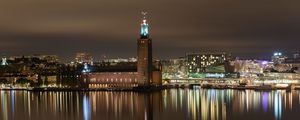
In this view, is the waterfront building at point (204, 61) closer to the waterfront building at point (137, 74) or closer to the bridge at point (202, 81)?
the bridge at point (202, 81)

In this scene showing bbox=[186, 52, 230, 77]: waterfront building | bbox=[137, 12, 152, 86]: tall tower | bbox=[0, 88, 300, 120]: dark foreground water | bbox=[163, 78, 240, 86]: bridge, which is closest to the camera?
bbox=[0, 88, 300, 120]: dark foreground water

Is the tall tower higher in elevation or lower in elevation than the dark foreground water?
higher

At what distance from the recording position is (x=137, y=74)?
2148 inches

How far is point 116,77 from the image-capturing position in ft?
185

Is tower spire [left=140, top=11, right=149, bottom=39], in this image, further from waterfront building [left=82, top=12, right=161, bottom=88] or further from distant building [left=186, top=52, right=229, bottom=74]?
distant building [left=186, top=52, right=229, bottom=74]

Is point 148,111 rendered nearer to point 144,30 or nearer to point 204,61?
point 144,30

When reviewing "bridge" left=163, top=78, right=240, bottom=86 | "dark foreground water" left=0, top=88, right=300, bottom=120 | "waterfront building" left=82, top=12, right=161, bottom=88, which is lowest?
"bridge" left=163, top=78, right=240, bottom=86

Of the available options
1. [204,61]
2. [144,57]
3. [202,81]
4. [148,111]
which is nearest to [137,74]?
[144,57]

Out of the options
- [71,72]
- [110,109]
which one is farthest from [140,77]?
[110,109]

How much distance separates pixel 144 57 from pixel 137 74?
2160 mm

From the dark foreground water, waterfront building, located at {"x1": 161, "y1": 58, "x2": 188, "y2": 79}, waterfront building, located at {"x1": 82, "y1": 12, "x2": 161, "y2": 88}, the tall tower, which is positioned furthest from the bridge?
the dark foreground water

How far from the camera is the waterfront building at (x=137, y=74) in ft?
174

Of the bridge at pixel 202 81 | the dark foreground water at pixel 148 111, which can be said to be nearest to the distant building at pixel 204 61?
the bridge at pixel 202 81

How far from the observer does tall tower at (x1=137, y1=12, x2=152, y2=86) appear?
52750mm
